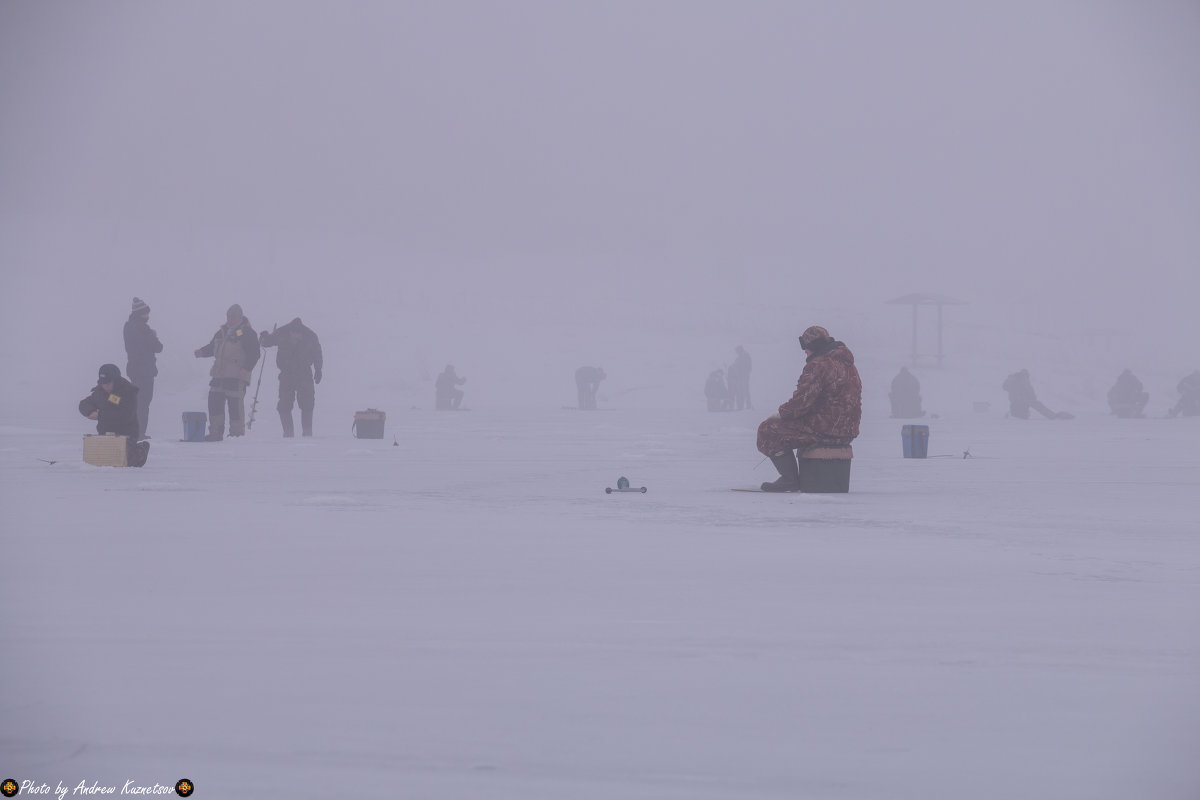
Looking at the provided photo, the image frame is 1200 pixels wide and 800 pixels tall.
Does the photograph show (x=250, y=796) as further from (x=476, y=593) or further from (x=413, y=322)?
(x=413, y=322)

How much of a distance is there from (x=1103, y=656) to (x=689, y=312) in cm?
6066

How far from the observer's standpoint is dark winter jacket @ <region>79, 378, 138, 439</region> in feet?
42.0

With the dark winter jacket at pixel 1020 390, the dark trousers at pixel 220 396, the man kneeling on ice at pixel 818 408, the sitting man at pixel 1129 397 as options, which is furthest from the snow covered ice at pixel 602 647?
the sitting man at pixel 1129 397

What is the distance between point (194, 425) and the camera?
17469mm

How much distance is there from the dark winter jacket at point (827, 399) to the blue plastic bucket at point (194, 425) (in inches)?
372

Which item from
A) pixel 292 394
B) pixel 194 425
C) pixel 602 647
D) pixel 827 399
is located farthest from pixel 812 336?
pixel 292 394

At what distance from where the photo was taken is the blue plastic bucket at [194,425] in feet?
56.7

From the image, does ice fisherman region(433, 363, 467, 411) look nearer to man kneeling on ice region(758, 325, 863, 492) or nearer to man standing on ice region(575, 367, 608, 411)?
man standing on ice region(575, 367, 608, 411)

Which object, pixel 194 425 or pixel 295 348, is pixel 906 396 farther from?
pixel 194 425

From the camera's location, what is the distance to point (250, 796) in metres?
2.80

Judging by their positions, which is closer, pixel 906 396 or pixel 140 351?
pixel 140 351

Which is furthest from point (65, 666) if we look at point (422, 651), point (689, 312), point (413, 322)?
point (689, 312)

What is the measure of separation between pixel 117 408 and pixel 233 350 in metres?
4.40

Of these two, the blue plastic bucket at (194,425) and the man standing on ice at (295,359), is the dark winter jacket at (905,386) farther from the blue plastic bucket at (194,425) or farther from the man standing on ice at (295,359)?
the blue plastic bucket at (194,425)
